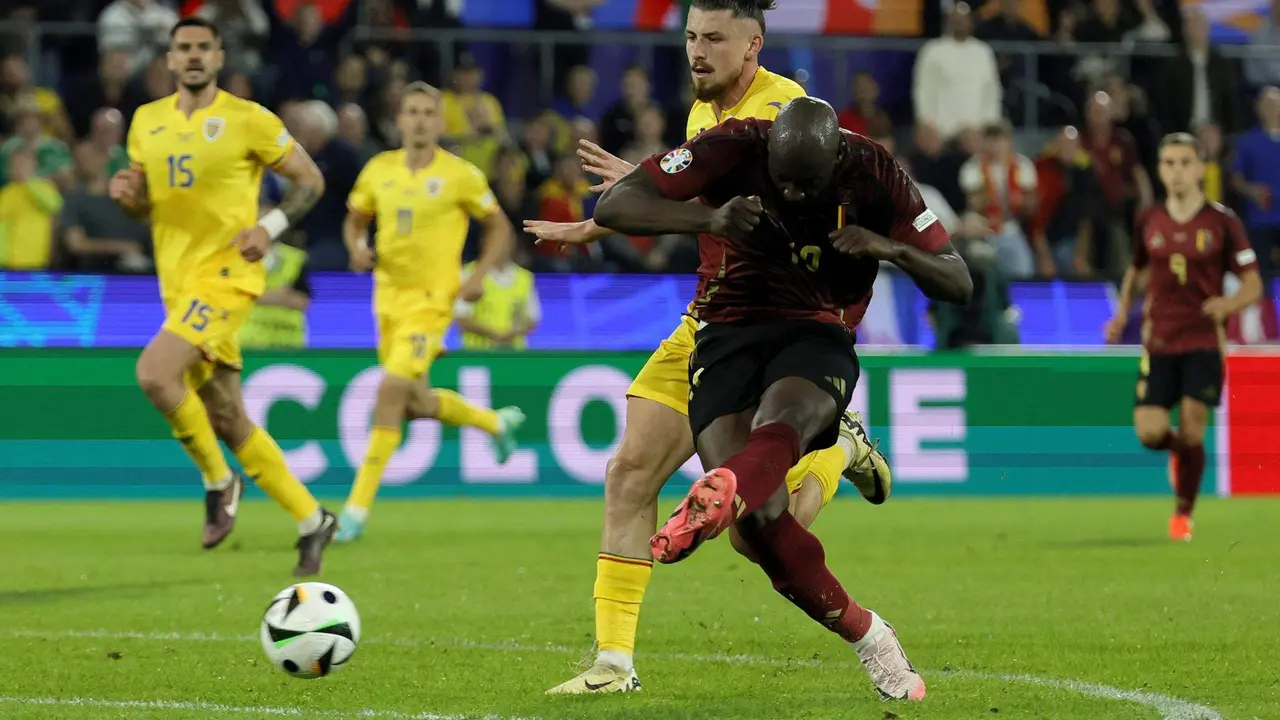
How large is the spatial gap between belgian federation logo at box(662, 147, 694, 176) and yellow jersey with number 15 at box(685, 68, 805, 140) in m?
0.63

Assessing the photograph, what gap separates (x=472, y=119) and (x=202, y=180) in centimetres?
760

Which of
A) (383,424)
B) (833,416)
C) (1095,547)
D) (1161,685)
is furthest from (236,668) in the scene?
(1095,547)

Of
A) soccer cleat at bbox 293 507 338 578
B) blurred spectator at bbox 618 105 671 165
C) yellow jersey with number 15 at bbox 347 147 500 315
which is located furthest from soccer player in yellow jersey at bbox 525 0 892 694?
blurred spectator at bbox 618 105 671 165

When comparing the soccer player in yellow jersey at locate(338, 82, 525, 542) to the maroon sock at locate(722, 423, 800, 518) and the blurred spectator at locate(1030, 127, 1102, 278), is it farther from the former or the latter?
the blurred spectator at locate(1030, 127, 1102, 278)

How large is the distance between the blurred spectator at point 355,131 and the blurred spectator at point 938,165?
16.9ft

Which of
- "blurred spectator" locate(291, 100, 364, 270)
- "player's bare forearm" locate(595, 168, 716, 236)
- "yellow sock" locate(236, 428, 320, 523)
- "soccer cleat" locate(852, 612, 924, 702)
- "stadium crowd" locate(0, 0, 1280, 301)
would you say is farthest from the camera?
"blurred spectator" locate(291, 100, 364, 270)

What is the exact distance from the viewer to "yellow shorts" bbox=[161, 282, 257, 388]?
32.9ft

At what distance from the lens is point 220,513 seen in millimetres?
10805

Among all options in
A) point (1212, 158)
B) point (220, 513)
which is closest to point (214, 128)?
point (220, 513)

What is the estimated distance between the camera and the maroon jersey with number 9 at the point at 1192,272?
499 inches

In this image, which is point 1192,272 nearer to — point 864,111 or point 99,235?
point 864,111

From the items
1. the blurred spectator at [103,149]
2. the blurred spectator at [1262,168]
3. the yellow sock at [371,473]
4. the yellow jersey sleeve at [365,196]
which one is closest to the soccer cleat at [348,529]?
the yellow sock at [371,473]

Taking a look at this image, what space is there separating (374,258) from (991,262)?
20.1ft

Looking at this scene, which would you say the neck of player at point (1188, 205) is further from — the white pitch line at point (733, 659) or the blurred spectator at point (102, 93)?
the blurred spectator at point (102, 93)
